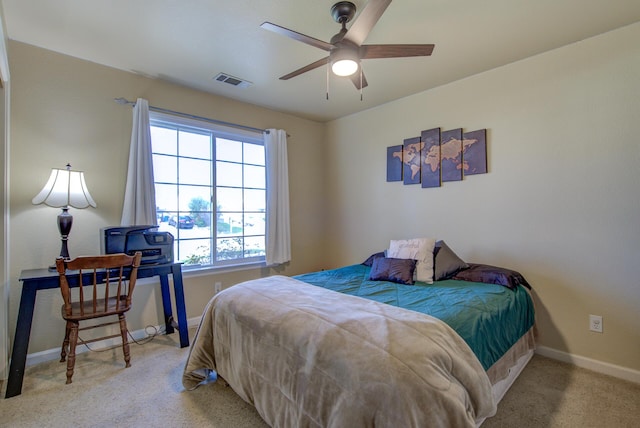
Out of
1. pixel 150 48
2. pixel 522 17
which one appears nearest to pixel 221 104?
pixel 150 48

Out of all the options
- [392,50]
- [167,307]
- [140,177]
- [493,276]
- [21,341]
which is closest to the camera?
[392,50]

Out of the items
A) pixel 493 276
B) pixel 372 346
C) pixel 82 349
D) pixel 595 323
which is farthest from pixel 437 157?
pixel 82 349

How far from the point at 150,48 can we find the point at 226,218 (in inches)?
68.7

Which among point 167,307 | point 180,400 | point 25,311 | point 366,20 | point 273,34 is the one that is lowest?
point 180,400

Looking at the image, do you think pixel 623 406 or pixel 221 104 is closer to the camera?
pixel 623 406

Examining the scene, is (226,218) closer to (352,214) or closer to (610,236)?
(352,214)

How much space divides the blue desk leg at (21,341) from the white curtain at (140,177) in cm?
83

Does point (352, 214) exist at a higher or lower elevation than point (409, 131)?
lower

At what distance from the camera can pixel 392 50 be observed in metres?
1.80

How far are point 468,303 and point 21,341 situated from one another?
9.41 feet

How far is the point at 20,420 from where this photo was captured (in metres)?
1.72

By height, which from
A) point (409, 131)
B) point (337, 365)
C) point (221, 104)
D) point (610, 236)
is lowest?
point (337, 365)

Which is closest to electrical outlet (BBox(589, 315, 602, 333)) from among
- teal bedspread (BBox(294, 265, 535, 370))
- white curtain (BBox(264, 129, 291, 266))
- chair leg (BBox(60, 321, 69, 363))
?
teal bedspread (BBox(294, 265, 535, 370))

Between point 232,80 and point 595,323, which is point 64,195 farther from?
point 595,323
